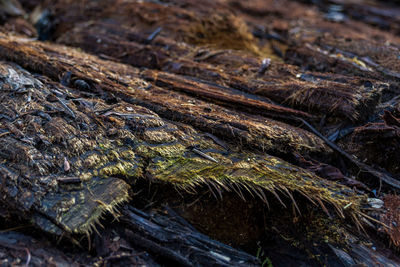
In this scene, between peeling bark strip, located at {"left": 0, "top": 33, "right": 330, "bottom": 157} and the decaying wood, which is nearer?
the decaying wood

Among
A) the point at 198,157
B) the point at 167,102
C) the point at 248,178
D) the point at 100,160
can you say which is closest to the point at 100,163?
the point at 100,160

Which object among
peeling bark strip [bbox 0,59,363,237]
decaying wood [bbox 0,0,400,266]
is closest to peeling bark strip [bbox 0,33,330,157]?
decaying wood [bbox 0,0,400,266]

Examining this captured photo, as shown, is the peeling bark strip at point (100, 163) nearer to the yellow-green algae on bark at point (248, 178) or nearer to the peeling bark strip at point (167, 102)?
the yellow-green algae on bark at point (248, 178)

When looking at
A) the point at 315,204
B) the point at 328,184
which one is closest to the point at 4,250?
the point at 315,204

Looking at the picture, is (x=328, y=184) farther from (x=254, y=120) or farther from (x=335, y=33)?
(x=335, y=33)

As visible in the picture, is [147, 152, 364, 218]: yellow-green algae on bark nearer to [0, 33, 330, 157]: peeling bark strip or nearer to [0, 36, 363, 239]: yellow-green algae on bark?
[0, 36, 363, 239]: yellow-green algae on bark

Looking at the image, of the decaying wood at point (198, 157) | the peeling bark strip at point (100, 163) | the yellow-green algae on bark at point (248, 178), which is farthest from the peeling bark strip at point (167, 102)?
the yellow-green algae on bark at point (248, 178)

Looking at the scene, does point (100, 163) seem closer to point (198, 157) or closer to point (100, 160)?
point (100, 160)

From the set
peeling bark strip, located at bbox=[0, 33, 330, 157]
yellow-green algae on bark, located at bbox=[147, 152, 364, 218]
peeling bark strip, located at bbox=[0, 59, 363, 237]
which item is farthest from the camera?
peeling bark strip, located at bbox=[0, 33, 330, 157]
